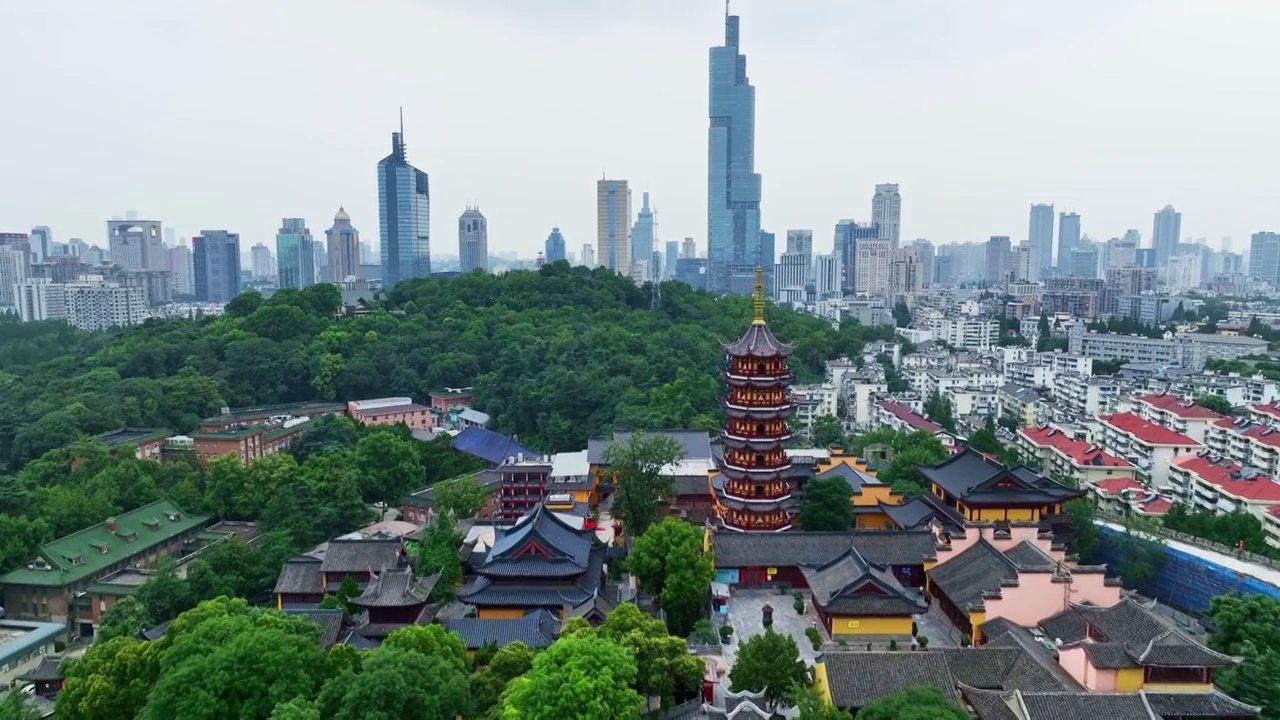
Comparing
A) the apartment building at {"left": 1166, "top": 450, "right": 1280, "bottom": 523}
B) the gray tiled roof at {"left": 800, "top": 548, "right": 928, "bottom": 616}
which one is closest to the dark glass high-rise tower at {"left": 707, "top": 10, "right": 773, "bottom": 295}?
the apartment building at {"left": 1166, "top": 450, "right": 1280, "bottom": 523}

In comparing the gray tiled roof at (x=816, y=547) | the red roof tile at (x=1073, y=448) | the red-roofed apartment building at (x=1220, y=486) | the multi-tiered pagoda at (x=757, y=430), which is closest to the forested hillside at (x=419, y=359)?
the multi-tiered pagoda at (x=757, y=430)

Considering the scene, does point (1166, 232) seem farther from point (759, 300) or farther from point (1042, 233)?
point (759, 300)

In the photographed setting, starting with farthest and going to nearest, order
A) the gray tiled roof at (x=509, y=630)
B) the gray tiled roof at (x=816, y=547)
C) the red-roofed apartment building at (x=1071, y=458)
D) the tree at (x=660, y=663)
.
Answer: the red-roofed apartment building at (x=1071, y=458) → the gray tiled roof at (x=816, y=547) → the gray tiled roof at (x=509, y=630) → the tree at (x=660, y=663)

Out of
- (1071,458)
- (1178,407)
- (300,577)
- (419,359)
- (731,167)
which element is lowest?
(300,577)

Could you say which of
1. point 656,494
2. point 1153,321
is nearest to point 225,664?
point 656,494

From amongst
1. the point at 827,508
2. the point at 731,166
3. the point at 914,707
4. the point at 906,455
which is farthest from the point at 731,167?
the point at 914,707

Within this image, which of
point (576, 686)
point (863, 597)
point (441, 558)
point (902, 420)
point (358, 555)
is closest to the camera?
point (576, 686)

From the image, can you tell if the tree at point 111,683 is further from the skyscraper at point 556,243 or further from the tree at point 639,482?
the skyscraper at point 556,243
